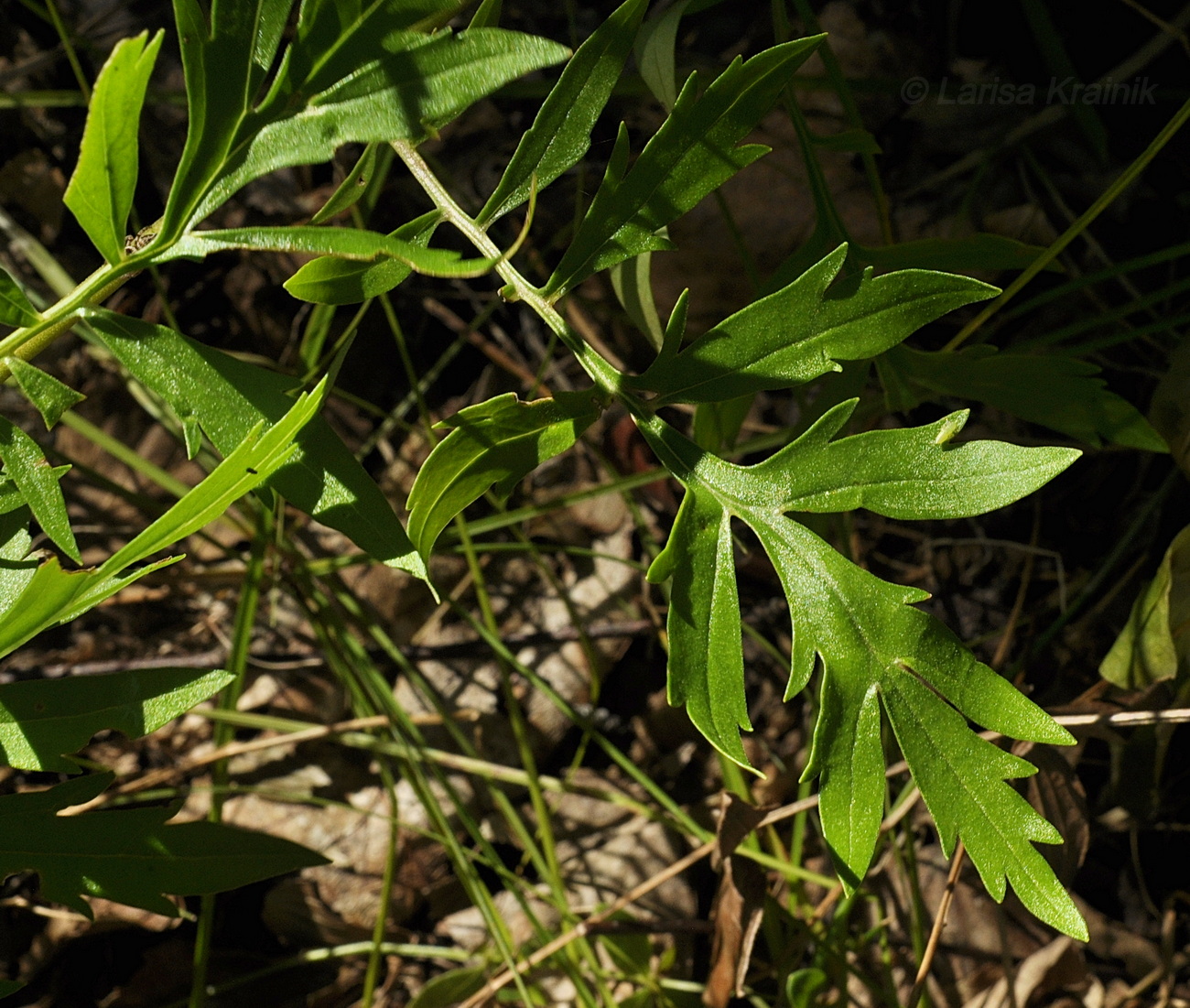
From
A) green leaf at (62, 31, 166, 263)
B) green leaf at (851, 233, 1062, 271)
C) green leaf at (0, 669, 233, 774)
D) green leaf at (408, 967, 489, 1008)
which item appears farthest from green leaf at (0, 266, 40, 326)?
green leaf at (408, 967, 489, 1008)

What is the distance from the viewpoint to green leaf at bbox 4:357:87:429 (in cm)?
122

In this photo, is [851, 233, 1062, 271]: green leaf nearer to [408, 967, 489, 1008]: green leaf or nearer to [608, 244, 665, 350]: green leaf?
[608, 244, 665, 350]: green leaf

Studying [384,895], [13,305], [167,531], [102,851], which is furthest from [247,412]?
[384,895]

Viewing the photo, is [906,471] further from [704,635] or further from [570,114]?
[570,114]

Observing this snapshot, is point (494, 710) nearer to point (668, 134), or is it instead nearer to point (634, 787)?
point (634, 787)

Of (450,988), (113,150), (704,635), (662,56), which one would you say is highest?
(113,150)

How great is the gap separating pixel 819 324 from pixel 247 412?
2.42 feet

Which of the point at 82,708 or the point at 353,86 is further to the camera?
the point at 82,708

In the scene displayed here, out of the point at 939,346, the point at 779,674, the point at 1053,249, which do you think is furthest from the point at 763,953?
the point at 1053,249

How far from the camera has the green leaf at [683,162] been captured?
1166 mm

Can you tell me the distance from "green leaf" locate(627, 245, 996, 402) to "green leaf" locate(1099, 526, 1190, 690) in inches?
30.1

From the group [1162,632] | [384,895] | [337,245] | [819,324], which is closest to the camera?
[337,245]

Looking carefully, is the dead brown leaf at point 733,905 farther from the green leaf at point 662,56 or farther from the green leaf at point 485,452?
the green leaf at point 662,56

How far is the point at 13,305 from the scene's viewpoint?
3.99ft
